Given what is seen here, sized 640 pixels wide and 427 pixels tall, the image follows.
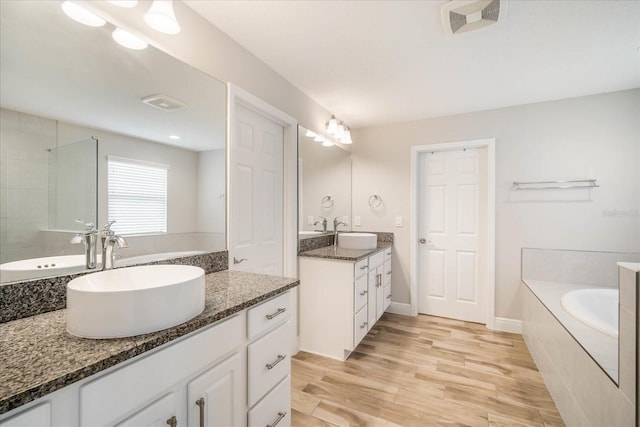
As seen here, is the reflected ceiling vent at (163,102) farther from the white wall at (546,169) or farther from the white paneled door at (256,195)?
the white wall at (546,169)

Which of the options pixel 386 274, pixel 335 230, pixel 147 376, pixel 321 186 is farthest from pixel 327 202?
pixel 147 376

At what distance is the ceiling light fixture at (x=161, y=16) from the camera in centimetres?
120

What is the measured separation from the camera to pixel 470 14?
60.8 inches

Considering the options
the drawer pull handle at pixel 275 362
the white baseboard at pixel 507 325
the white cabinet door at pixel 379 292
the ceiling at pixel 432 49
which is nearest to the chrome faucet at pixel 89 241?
the drawer pull handle at pixel 275 362

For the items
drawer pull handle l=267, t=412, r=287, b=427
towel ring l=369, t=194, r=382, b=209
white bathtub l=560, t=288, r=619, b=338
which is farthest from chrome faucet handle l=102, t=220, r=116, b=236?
towel ring l=369, t=194, r=382, b=209

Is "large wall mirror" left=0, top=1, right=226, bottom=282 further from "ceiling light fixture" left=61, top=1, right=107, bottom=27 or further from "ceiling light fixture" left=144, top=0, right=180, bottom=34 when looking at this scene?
"ceiling light fixture" left=144, top=0, right=180, bottom=34

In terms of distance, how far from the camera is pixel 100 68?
3.93 ft

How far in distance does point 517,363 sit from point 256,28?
3137mm

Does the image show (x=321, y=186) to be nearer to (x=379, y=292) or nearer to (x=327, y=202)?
(x=327, y=202)

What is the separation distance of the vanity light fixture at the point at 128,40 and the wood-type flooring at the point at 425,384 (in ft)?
7.00

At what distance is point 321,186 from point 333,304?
3.96 feet

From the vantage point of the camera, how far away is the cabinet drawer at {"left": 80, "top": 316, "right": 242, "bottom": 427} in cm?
69

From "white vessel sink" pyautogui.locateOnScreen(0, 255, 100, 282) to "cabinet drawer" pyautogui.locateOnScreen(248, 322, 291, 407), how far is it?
2.55ft

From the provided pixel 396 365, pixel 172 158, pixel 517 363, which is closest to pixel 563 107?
pixel 517 363
